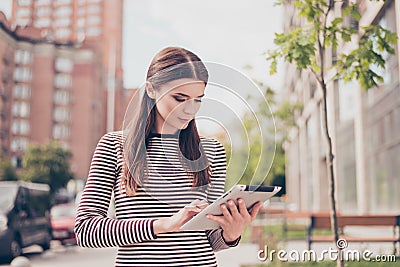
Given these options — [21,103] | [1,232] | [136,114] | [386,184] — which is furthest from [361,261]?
[21,103]

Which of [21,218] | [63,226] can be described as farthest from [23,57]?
[21,218]

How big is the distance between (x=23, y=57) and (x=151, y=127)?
233 feet

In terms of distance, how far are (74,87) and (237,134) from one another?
248ft

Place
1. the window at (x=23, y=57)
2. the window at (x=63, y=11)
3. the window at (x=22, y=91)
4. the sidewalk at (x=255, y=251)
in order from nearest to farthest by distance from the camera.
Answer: the sidewalk at (x=255, y=251)
the window at (x=23, y=57)
the window at (x=22, y=91)
the window at (x=63, y=11)

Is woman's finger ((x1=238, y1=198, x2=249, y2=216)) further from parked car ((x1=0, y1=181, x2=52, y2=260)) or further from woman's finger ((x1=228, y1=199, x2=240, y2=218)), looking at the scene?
parked car ((x1=0, y1=181, x2=52, y2=260))

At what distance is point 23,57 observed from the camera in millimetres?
69312

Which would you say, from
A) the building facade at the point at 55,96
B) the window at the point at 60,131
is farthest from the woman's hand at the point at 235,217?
the window at the point at 60,131

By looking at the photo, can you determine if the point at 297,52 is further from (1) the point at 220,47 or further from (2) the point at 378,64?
(1) the point at 220,47

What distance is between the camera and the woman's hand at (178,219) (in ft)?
5.66

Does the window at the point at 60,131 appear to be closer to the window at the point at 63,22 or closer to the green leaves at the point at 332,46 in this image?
the window at the point at 63,22

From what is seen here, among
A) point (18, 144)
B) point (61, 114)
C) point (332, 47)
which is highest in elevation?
point (61, 114)

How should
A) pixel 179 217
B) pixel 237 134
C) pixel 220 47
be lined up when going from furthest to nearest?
pixel 220 47
pixel 237 134
pixel 179 217

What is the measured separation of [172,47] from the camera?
1.88m

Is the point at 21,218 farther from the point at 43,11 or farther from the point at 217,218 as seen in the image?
the point at 43,11
